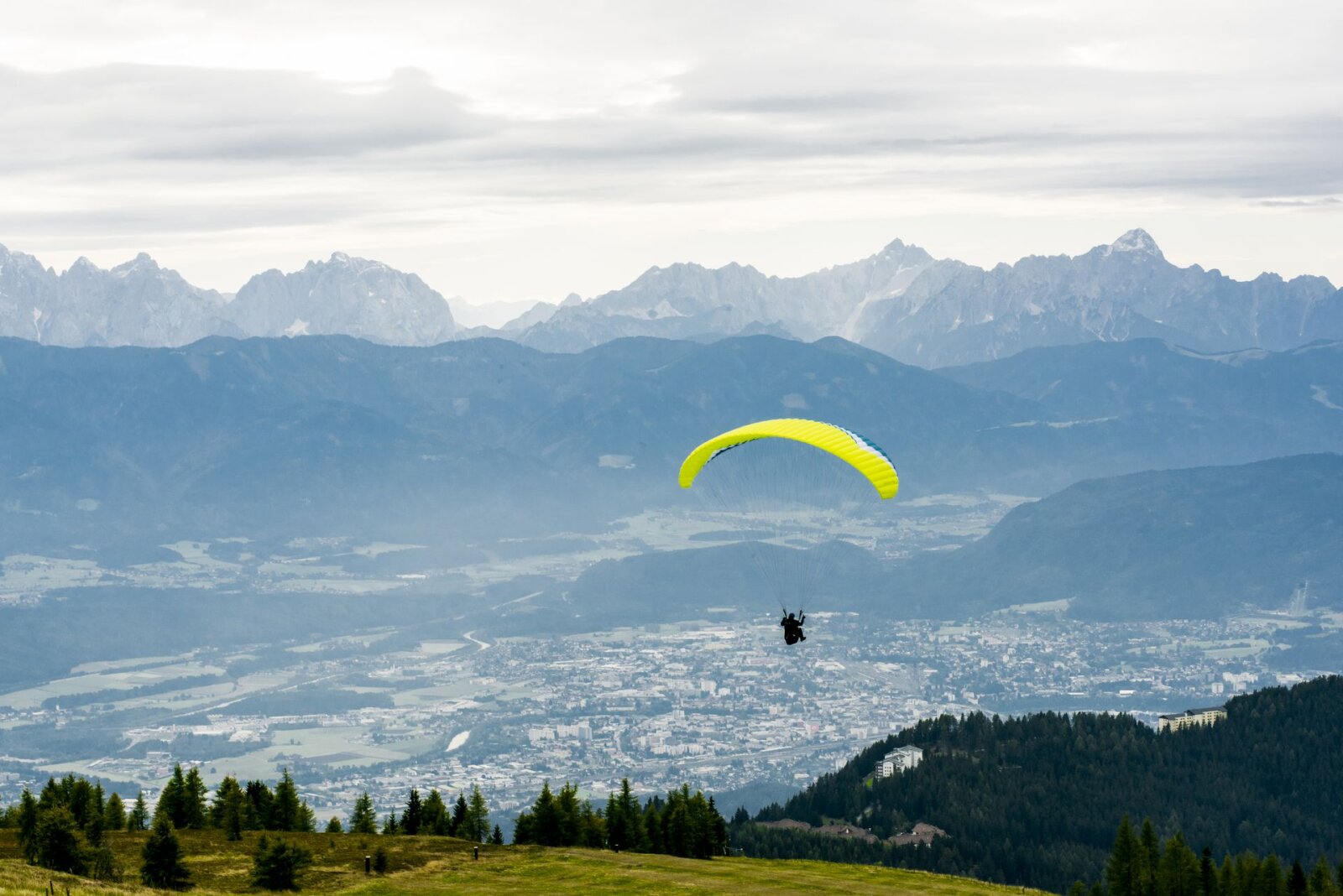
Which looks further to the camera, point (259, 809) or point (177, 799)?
point (259, 809)

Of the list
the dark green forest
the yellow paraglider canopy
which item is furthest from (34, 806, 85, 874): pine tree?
the dark green forest

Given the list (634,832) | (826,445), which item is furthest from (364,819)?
(826,445)

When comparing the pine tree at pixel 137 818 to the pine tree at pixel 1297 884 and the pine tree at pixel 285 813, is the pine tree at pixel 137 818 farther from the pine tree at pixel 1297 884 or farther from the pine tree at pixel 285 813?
the pine tree at pixel 1297 884

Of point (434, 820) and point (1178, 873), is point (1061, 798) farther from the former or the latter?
point (434, 820)

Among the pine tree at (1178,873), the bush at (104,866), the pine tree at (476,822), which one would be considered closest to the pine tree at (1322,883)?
the pine tree at (1178,873)

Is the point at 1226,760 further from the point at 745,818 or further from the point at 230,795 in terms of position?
the point at 230,795
